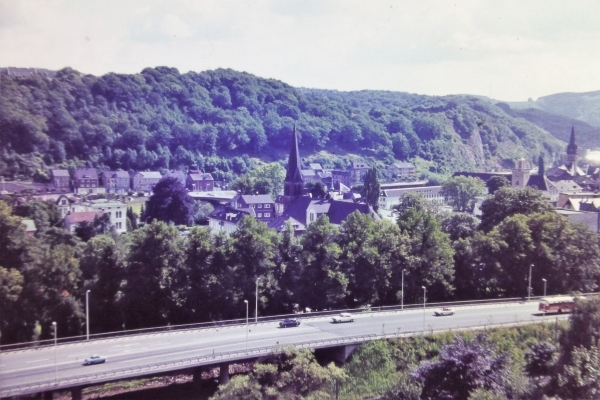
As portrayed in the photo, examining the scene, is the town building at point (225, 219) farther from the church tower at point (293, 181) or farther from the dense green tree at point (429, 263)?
the dense green tree at point (429, 263)

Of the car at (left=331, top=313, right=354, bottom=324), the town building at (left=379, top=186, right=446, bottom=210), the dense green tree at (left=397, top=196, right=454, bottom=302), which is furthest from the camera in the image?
the town building at (left=379, top=186, right=446, bottom=210)

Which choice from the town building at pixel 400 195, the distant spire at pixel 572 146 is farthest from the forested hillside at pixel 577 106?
the town building at pixel 400 195

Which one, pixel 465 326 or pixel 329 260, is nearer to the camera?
pixel 465 326

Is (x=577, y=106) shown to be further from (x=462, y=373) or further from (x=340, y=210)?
(x=462, y=373)

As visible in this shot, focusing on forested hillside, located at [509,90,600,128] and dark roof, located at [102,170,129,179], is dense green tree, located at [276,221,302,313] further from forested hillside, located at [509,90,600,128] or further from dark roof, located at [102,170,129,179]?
forested hillside, located at [509,90,600,128]

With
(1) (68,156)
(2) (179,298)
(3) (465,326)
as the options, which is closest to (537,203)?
(3) (465,326)

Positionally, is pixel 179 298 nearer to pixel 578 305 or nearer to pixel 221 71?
pixel 578 305

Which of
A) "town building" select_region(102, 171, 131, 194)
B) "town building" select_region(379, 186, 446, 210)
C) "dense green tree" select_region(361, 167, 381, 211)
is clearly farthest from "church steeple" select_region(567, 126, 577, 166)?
"town building" select_region(102, 171, 131, 194)
